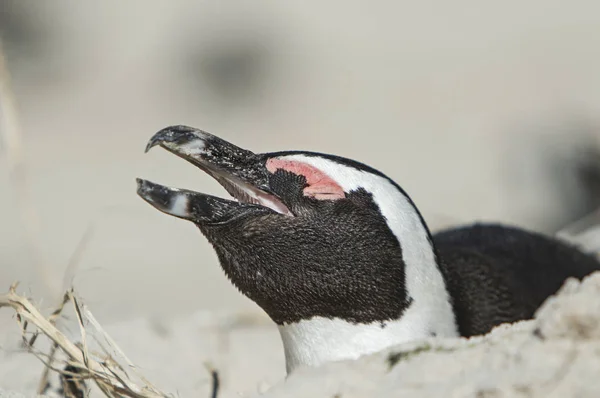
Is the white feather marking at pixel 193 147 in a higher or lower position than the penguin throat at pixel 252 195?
higher

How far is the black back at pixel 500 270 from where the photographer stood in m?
3.14

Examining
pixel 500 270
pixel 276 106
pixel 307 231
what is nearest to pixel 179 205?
pixel 307 231

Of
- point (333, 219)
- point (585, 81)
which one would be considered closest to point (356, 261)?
point (333, 219)

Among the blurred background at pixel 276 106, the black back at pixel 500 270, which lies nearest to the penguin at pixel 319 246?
the black back at pixel 500 270

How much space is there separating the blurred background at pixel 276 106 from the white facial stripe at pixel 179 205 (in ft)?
9.56

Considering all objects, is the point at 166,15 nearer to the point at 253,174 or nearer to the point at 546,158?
the point at 546,158

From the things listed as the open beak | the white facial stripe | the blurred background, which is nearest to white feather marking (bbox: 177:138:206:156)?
the open beak

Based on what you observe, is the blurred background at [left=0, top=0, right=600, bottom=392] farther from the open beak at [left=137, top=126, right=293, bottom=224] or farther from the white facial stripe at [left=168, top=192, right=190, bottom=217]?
the white facial stripe at [left=168, top=192, right=190, bottom=217]

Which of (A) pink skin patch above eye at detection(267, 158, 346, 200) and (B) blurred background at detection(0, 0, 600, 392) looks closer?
(A) pink skin patch above eye at detection(267, 158, 346, 200)

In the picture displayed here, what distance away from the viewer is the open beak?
2.68m

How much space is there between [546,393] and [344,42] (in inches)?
290

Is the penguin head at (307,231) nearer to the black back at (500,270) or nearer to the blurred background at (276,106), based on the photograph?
the black back at (500,270)

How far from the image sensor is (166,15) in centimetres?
912

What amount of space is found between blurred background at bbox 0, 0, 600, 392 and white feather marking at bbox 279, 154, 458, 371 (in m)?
2.77
